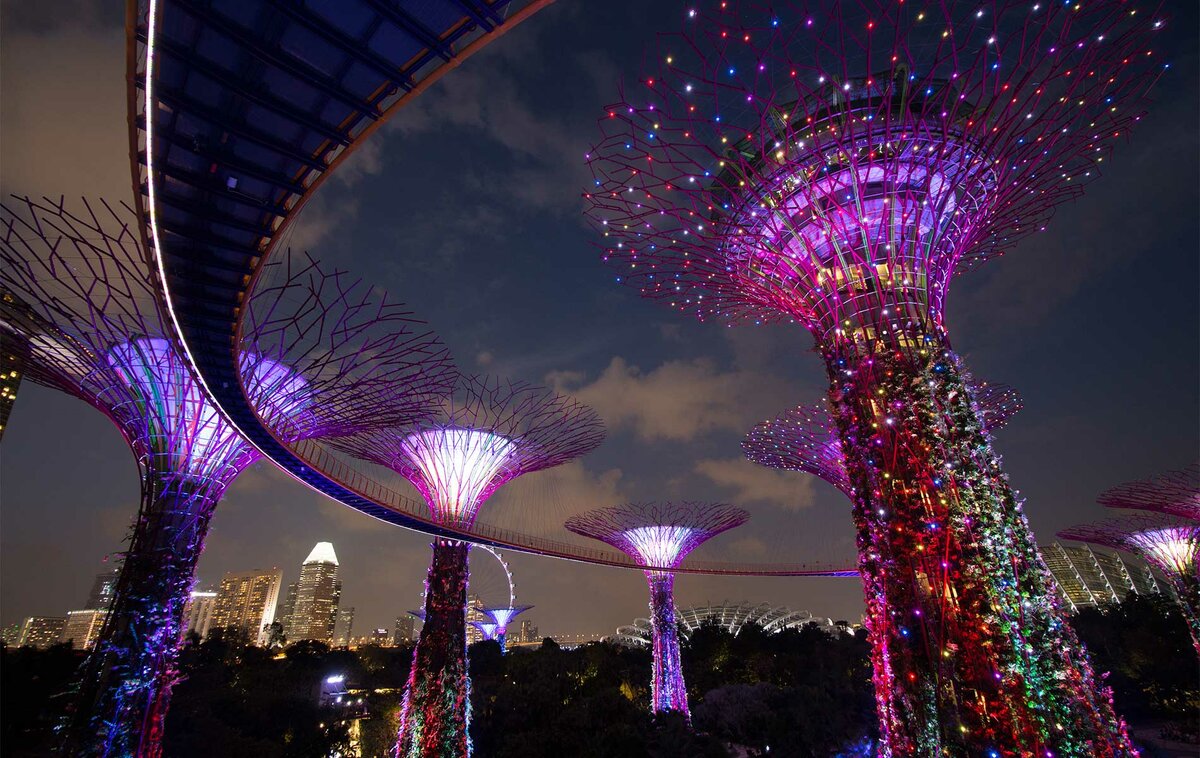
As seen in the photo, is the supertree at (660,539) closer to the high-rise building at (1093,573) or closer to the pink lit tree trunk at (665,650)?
the pink lit tree trunk at (665,650)

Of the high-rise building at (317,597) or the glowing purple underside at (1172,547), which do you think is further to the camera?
the high-rise building at (317,597)

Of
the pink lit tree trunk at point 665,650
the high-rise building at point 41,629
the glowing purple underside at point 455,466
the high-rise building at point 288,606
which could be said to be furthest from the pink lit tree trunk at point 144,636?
the high-rise building at point 288,606

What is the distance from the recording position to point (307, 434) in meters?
13.4

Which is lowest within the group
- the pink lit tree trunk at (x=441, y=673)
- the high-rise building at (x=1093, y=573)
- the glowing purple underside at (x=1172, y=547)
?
the pink lit tree trunk at (x=441, y=673)

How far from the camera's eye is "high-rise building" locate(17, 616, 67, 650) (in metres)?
94.1

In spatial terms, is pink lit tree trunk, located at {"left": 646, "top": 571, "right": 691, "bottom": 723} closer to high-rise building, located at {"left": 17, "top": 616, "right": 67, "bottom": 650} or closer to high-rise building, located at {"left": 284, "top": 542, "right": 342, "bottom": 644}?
high-rise building, located at {"left": 17, "top": 616, "right": 67, "bottom": 650}

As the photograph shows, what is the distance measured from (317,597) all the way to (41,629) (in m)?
52.9

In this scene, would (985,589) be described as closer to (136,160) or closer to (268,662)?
(136,160)

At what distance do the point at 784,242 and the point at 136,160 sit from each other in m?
8.76

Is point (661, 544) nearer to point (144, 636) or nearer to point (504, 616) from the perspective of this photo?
point (144, 636)

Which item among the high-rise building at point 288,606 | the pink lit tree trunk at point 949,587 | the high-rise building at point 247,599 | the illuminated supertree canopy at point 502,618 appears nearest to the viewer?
the pink lit tree trunk at point 949,587

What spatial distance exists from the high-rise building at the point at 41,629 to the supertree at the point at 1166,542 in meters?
133

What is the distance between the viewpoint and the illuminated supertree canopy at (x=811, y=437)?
45.2 feet

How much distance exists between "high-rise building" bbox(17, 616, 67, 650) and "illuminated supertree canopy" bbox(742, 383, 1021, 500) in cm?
12550
